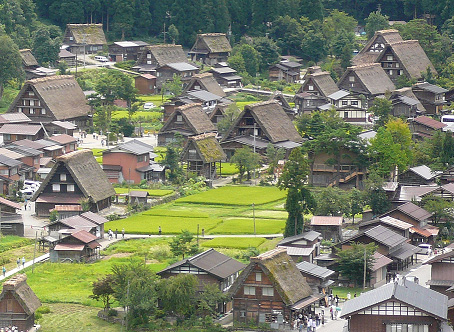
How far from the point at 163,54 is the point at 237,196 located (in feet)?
110

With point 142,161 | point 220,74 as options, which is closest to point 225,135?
point 142,161

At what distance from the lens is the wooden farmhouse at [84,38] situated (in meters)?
99.8

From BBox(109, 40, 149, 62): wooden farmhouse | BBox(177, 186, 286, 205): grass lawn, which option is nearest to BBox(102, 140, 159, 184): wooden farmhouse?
BBox(177, 186, 286, 205): grass lawn

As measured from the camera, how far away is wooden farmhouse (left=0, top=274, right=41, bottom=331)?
43906 mm

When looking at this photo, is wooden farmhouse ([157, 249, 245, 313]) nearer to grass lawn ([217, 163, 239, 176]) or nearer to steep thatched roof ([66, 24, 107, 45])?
grass lawn ([217, 163, 239, 176])

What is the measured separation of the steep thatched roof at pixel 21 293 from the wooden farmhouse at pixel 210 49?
197 ft

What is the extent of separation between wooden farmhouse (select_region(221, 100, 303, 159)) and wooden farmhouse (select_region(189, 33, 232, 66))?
2709 cm

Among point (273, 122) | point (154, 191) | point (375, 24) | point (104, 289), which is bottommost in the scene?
point (104, 289)

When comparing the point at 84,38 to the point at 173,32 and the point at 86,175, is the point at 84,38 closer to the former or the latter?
the point at 173,32

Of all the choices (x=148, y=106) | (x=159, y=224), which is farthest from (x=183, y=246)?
(x=148, y=106)

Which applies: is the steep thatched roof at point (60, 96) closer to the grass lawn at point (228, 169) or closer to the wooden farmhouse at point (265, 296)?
the grass lawn at point (228, 169)

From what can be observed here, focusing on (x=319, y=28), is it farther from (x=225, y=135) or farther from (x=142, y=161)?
(x=142, y=161)

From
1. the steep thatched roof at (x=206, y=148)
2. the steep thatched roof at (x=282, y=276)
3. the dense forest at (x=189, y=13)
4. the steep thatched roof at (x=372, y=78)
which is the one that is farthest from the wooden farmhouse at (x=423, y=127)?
the steep thatched roof at (x=282, y=276)

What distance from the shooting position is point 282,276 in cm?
4591
